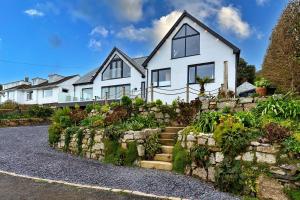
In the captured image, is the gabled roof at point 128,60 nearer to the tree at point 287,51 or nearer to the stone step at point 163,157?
the tree at point 287,51

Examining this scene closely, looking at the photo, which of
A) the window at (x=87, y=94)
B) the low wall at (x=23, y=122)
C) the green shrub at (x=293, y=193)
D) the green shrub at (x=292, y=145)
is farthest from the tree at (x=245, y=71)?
the green shrub at (x=293, y=193)

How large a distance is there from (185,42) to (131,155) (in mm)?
17727

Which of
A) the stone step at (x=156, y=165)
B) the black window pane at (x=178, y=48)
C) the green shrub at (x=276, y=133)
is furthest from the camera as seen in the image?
the black window pane at (x=178, y=48)

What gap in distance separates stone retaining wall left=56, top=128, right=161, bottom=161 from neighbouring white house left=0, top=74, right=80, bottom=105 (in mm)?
28401

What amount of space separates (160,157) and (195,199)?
3338 mm

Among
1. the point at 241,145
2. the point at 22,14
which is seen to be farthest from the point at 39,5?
the point at 241,145

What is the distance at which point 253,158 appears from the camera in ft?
24.7

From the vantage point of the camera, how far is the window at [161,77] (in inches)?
1058

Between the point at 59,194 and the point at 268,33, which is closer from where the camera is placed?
the point at 59,194

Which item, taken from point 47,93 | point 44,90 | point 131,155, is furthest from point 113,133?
point 44,90

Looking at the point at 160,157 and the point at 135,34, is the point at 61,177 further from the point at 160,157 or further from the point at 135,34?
the point at 135,34

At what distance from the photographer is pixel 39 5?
14.4 meters

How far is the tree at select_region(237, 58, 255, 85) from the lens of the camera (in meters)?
40.7

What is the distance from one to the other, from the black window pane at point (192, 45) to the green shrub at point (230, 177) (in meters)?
18.7
